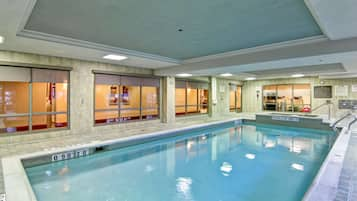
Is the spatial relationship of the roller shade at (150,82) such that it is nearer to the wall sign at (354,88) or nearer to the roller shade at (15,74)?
the roller shade at (15,74)

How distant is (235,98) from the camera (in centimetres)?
1612

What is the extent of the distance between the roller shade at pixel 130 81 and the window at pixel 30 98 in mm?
2212

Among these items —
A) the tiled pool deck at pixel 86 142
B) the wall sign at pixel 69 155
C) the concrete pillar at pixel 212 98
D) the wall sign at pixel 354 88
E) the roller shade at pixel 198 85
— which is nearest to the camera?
the tiled pool deck at pixel 86 142

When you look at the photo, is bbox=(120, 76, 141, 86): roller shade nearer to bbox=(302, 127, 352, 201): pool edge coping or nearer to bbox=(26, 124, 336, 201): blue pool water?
bbox=(26, 124, 336, 201): blue pool water

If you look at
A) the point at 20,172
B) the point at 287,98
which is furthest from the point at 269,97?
the point at 20,172

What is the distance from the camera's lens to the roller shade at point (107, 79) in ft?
25.7

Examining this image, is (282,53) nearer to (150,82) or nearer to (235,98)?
(150,82)

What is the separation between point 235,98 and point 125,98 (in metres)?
9.66

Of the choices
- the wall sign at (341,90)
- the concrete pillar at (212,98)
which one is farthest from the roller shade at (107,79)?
the wall sign at (341,90)

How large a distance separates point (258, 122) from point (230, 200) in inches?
336

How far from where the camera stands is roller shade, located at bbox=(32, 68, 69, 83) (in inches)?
248

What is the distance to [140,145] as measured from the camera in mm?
6578

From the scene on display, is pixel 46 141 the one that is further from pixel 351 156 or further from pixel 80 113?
pixel 351 156

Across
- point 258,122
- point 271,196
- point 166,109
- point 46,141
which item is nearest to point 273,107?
point 258,122
